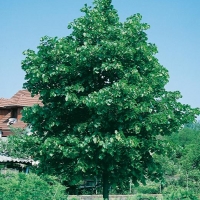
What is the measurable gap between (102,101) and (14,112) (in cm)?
2813

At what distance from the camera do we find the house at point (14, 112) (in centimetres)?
3712

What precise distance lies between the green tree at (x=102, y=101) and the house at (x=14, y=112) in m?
21.9

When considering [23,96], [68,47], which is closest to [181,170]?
[23,96]

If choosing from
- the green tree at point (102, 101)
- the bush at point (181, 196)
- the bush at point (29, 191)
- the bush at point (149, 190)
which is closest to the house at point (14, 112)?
the bush at point (149, 190)

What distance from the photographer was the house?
122ft

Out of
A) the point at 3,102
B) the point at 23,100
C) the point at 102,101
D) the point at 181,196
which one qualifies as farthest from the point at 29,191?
the point at 3,102

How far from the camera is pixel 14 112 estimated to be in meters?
38.5

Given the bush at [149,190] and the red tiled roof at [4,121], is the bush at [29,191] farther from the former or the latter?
the red tiled roof at [4,121]

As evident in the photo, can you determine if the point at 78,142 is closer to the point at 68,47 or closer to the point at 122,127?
the point at 122,127

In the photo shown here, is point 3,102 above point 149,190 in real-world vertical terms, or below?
above

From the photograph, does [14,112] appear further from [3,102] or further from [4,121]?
[3,102]

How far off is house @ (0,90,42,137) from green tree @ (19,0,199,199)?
72.0 feet

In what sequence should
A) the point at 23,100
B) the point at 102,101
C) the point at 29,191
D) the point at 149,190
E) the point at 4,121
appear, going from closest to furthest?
the point at 29,191 < the point at 102,101 < the point at 149,190 < the point at 23,100 < the point at 4,121

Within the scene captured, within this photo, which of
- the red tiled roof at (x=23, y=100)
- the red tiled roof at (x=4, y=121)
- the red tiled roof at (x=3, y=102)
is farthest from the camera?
the red tiled roof at (x=3, y=102)
